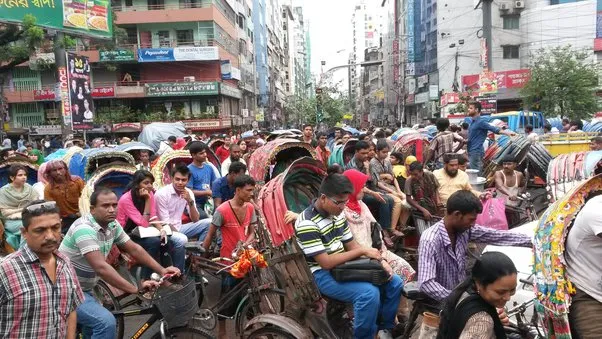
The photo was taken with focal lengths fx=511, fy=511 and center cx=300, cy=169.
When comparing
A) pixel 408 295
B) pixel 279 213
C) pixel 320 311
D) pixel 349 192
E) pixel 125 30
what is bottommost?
pixel 320 311

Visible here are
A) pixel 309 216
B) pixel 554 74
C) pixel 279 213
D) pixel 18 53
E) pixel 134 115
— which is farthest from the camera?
pixel 134 115

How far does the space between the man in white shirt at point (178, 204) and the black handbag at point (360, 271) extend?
2.95m

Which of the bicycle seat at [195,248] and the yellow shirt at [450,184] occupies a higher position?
the yellow shirt at [450,184]

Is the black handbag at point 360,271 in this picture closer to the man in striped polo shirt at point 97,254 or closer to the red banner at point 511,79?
the man in striped polo shirt at point 97,254

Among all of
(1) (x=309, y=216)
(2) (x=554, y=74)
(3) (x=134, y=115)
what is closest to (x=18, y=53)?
(3) (x=134, y=115)

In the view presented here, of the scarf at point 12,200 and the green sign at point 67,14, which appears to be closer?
the scarf at point 12,200

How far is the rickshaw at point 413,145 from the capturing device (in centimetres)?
1182

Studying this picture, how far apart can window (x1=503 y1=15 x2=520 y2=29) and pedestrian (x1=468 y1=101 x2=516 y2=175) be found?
3702 centimetres

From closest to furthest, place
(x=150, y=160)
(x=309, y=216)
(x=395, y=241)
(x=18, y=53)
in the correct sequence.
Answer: (x=309, y=216)
(x=395, y=241)
(x=150, y=160)
(x=18, y=53)

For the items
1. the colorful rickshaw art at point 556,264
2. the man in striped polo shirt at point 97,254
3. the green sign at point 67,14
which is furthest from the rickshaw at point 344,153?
the green sign at point 67,14

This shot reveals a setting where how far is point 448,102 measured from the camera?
40.1 m

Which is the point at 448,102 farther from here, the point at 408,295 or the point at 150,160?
the point at 408,295

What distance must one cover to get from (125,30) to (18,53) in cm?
1457

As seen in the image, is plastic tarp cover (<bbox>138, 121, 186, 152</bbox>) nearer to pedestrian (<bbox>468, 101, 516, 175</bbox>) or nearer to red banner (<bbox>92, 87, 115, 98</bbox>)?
pedestrian (<bbox>468, 101, 516, 175</bbox>)
